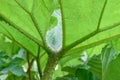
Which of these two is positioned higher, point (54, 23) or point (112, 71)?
point (54, 23)

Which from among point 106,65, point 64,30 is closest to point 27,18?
point 64,30

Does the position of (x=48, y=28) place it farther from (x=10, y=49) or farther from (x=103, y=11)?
(x=10, y=49)

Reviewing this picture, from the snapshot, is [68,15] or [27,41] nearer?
[68,15]

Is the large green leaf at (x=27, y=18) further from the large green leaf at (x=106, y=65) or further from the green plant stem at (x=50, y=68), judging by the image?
the large green leaf at (x=106, y=65)

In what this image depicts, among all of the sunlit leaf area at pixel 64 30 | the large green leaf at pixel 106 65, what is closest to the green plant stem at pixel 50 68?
the sunlit leaf area at pixel 64 30

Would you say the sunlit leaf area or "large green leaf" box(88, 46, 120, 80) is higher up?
the sunlit leaf area

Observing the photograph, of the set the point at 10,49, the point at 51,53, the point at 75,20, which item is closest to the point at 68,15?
the point at 75,20

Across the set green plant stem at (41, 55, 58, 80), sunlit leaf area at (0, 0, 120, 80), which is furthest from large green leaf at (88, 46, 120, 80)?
green plant stem at (41, 55, 58, 80)

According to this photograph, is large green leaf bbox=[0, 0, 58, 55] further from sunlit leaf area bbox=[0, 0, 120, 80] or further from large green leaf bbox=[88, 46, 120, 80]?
large green leaf bbox=[88, 46, 120, 80]
